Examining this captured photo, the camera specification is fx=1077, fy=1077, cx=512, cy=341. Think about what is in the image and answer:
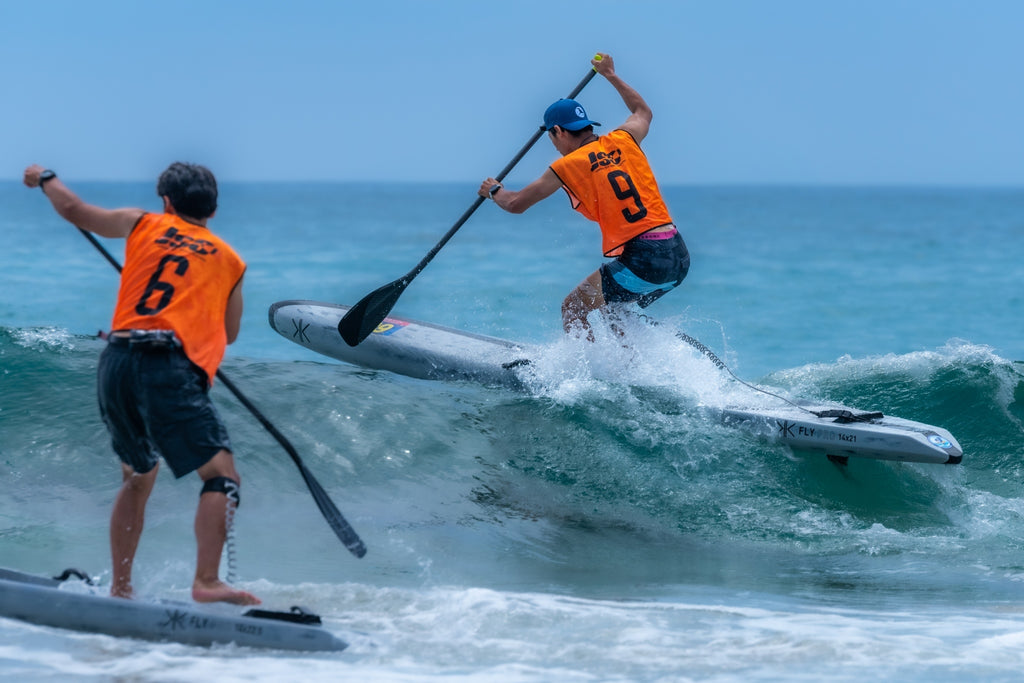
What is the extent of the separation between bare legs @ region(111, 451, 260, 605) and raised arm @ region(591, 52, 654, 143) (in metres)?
3.85

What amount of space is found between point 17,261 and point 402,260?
1081 cm

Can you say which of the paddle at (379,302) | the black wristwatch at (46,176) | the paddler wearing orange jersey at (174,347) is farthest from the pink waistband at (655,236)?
the black wristwatch at (46,176)

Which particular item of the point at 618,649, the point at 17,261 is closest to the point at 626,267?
the point at 618,649

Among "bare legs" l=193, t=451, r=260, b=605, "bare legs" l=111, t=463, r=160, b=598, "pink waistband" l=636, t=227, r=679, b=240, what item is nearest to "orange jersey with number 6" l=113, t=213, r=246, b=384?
"bare legs" l=193, t=451, r=260, b=605

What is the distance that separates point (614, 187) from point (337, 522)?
3.06m

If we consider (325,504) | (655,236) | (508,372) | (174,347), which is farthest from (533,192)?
(174,347)

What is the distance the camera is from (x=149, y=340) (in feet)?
11.2

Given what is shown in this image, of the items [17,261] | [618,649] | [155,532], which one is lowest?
[17,261]

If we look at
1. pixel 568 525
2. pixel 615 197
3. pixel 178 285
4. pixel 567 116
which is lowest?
pixel 568 525

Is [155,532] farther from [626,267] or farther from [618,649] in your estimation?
[626,267]

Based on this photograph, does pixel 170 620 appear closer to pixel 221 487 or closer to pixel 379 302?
pixel 221 487

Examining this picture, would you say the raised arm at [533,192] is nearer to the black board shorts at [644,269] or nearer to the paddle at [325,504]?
the black board shorts at [644,269]

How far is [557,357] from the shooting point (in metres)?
7.29

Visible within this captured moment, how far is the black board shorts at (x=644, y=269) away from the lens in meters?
6.48
